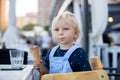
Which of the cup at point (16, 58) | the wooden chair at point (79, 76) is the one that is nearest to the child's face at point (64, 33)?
the cup at point (16, 58)

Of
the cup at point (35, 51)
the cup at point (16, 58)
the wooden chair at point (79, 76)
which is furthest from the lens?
the cup at point (16, 58)

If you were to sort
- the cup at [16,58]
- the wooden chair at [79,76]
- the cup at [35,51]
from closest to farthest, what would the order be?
the wooden chair at [79,76] < the cup at [35,51] < the cup at [16,58]

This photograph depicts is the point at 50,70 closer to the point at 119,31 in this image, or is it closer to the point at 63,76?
the point at 63,76

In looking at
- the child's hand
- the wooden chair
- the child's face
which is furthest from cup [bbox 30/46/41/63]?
the wooden chair

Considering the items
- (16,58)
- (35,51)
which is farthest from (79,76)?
(16,58)

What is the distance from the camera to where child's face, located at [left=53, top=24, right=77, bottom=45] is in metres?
2.17

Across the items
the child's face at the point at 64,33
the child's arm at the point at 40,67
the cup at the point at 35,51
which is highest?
the child's face at the point at 64,33

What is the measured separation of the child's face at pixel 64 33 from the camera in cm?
217

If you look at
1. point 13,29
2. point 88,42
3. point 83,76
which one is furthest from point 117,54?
point 83,76

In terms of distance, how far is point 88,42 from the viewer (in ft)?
18.3

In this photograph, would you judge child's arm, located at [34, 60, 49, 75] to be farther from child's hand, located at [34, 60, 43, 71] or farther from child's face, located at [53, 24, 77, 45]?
child's face, located at [53, 24, 77, 45]

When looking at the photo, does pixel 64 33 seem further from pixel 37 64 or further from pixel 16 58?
pixel 16 58

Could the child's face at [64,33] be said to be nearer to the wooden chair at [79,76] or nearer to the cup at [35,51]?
the cup at [35,51]

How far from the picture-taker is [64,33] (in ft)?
7.14
